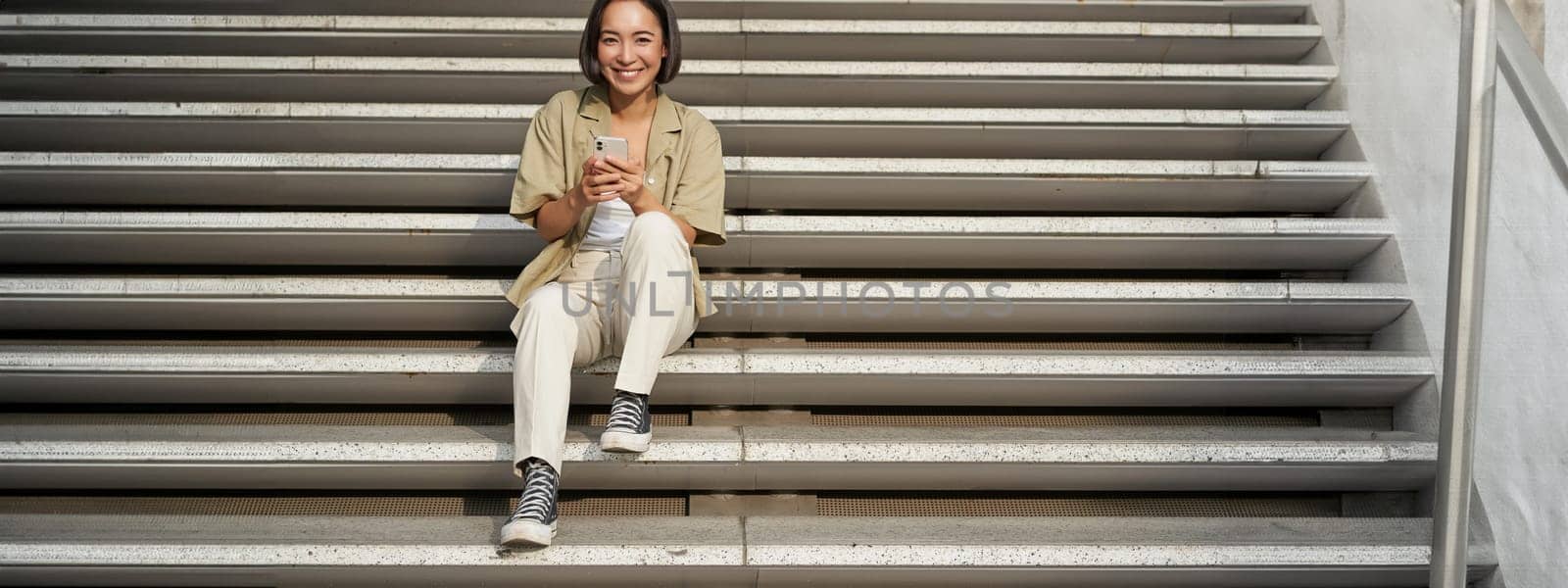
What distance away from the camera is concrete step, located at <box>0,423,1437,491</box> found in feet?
7.43

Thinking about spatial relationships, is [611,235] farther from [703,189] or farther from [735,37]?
[735,37]

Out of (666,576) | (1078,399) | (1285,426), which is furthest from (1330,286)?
(666,576)

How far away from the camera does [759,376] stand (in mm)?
2426

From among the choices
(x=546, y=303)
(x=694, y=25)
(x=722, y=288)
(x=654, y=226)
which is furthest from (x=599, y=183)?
(x=694, y=25)

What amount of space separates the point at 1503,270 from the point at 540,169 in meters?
1.58

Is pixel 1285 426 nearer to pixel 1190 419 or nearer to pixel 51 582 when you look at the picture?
pixel 1190 419

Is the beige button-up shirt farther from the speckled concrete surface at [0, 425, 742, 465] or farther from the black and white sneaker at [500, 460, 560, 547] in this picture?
the black and white sneaker at [500, 460, 560, 547]

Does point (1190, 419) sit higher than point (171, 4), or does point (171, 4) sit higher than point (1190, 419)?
point (171, 4)

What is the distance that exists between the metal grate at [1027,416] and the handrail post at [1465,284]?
62 centimetres

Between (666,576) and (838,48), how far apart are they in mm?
1654

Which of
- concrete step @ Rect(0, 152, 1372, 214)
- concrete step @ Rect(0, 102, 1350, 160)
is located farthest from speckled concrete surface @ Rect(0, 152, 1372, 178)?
concrete step @ Rect(0, 102, 1350, 160)

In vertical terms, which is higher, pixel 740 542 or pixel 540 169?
pixel 540 169

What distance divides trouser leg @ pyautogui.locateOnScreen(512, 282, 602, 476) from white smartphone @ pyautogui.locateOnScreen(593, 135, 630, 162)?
241 mm

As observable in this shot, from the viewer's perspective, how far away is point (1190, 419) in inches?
101
